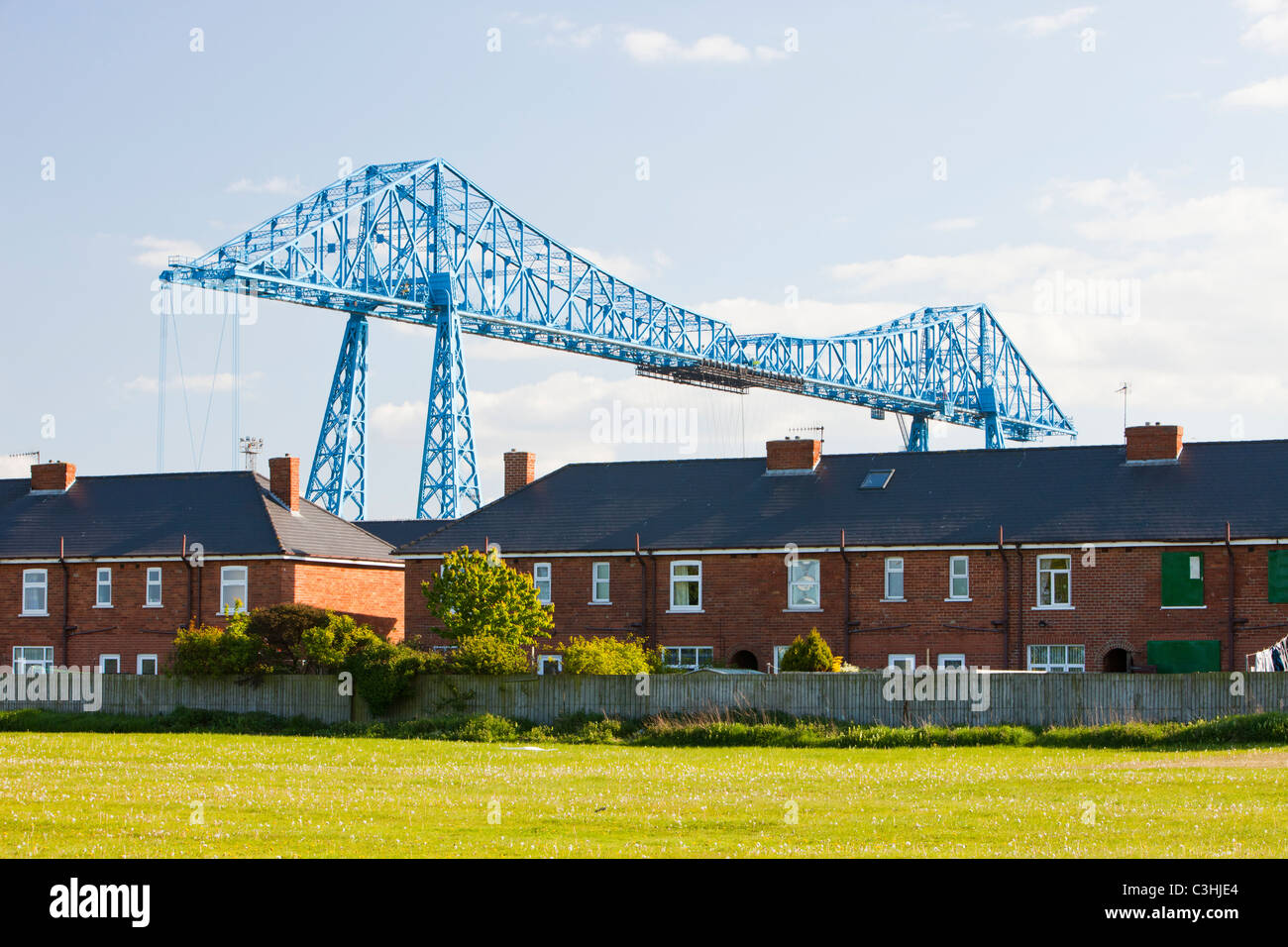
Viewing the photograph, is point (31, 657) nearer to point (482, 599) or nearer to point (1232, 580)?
point (482, 599)

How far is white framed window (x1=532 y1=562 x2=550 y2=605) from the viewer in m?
47.0

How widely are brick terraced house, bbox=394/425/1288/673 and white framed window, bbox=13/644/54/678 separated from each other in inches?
464

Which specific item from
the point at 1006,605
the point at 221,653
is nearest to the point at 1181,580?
the point at 1006,605

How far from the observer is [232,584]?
49125 millimetres

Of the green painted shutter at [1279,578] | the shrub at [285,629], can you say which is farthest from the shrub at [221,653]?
the green painted shutter at [1279,578]

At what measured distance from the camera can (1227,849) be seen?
14977mm

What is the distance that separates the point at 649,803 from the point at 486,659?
17957 mm

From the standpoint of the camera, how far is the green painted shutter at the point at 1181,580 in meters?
41.0

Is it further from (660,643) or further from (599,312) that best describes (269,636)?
(599,312)

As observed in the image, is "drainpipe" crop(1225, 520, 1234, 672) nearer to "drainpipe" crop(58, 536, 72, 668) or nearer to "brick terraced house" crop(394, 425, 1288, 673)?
"brick terraced house" crop(394, 425, 1288, 673)

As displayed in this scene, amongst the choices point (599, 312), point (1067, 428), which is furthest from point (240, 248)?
point (1067, 428)

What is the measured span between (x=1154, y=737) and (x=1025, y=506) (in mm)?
14992

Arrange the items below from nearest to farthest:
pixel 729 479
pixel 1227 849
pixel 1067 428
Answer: pixel 1227 849 → pixel 729 479 → pixel 1067 428

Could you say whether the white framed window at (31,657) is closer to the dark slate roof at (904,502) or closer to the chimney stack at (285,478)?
the chimney stack at (285,478)
